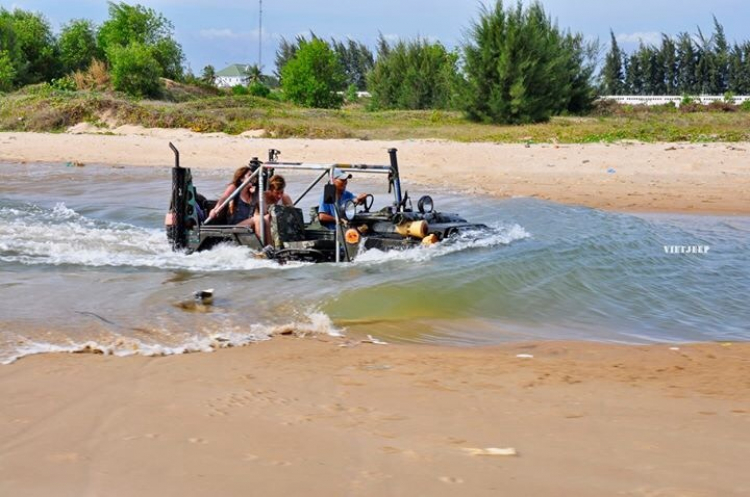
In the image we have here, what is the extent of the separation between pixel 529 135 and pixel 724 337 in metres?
18.6

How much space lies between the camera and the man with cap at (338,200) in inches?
401

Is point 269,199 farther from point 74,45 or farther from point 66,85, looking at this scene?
point 74,45

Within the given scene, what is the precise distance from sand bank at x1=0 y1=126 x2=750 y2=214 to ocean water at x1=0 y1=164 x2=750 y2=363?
2.53 metres

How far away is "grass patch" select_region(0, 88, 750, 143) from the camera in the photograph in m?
24.1

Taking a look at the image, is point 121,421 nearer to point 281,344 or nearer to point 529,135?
point 281,344

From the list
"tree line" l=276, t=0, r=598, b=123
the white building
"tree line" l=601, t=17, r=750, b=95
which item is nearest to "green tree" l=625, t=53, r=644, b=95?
"tree line" l=601, t=17, r=750, b=95

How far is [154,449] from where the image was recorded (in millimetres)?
4016

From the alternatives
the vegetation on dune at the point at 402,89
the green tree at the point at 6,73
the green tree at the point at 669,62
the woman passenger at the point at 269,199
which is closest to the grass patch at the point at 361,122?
the vegetation on dune at the point at 402,89

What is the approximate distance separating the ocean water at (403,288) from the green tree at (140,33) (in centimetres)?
4685

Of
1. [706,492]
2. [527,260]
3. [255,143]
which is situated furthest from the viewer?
[255,143]

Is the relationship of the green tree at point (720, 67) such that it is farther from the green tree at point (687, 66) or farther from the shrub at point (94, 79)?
the shrub at point (94, 79)

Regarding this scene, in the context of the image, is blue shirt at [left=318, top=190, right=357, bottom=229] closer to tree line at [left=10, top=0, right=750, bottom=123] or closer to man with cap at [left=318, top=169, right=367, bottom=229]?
man with cap at [left=318, top=169, right=367, bottom=229]

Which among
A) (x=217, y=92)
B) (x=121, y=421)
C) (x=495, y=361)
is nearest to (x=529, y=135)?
(x=495, y=361)

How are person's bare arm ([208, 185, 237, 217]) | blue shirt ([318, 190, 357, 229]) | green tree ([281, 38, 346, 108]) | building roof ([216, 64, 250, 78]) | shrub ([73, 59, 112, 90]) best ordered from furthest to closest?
building roof ([216, 64, 250, 78]) < green tree ([281, 38, 346, 108]) < shrub ([73, 59, 112, 90]) < person's bare arm ([208, 185, 237, 217]) < blue shirt ([318, 190, 357, 229])
